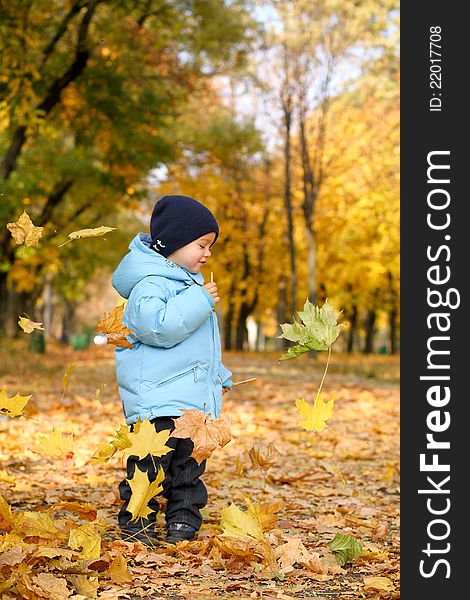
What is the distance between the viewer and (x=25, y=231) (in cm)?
383

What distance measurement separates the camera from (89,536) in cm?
358

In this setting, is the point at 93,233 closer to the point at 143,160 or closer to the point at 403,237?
the point at 403,237

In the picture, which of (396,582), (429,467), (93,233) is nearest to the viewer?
(429,467)

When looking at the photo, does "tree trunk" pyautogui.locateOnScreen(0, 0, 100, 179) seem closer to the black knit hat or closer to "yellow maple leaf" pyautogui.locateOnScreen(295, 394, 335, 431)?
the black knit hat

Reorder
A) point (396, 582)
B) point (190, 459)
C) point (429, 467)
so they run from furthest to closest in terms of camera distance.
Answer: point (190, 459)
point (396, 582)
point (429, 467)

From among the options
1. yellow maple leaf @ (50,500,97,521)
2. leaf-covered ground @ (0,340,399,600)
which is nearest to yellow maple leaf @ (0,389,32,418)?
leaf-covered ground @ (0,340,399,600)

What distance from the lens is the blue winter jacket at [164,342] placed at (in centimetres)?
395

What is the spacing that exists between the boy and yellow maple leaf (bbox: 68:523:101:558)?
0.44 meters

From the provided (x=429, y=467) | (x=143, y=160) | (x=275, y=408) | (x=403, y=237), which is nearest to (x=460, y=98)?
(x=403, y=237)

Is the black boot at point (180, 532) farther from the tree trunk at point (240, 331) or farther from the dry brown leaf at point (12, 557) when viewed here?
the tree trunk at point (240, 331)

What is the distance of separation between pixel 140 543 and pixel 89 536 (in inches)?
13.3

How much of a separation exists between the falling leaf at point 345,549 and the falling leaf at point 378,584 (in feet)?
1.14

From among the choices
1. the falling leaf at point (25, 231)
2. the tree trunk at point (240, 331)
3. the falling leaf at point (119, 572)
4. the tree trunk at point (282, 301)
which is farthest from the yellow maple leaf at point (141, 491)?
the tree trunk at point (240, 331)

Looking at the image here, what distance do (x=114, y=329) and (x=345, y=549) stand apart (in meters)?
1.39
